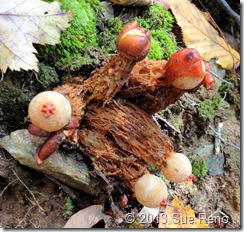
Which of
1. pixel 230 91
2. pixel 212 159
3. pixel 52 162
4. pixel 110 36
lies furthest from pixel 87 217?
pixel 230 91

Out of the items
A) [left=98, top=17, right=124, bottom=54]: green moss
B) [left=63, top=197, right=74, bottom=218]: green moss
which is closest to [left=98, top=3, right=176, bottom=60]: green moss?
[left=98, top=17, right=124, bottom=54]: green moss

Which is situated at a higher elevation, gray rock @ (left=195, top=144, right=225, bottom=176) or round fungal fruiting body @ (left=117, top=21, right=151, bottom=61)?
round fungal fruiting body @ (left=117, top=21, right=151, bottom=61)

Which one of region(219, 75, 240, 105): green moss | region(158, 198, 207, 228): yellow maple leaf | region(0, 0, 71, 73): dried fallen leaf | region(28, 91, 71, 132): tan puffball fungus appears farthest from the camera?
region(219, 75, 240, 105): green moss

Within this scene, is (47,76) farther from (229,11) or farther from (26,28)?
(229,11)

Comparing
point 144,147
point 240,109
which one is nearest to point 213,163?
point 240,109

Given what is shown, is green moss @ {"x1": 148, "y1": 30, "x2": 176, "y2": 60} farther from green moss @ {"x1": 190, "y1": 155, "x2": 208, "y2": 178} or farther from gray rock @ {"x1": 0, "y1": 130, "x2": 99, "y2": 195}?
gray rock @ {"x1": 0, "y1": 130, "x2": 99, "y2": 195}

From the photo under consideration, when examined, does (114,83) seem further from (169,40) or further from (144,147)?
(169,40)

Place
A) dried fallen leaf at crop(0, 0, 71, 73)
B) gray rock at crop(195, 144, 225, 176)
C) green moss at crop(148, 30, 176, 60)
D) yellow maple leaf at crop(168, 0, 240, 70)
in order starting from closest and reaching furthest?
dried fallen leaf at crop(0, 0, 71, 73)
green moss at crop(148, 30, 176, 60)
gray rock at crop(195, 144, 225, 176)
yellow maple leaf at crop(168, 0, 240, 70)
